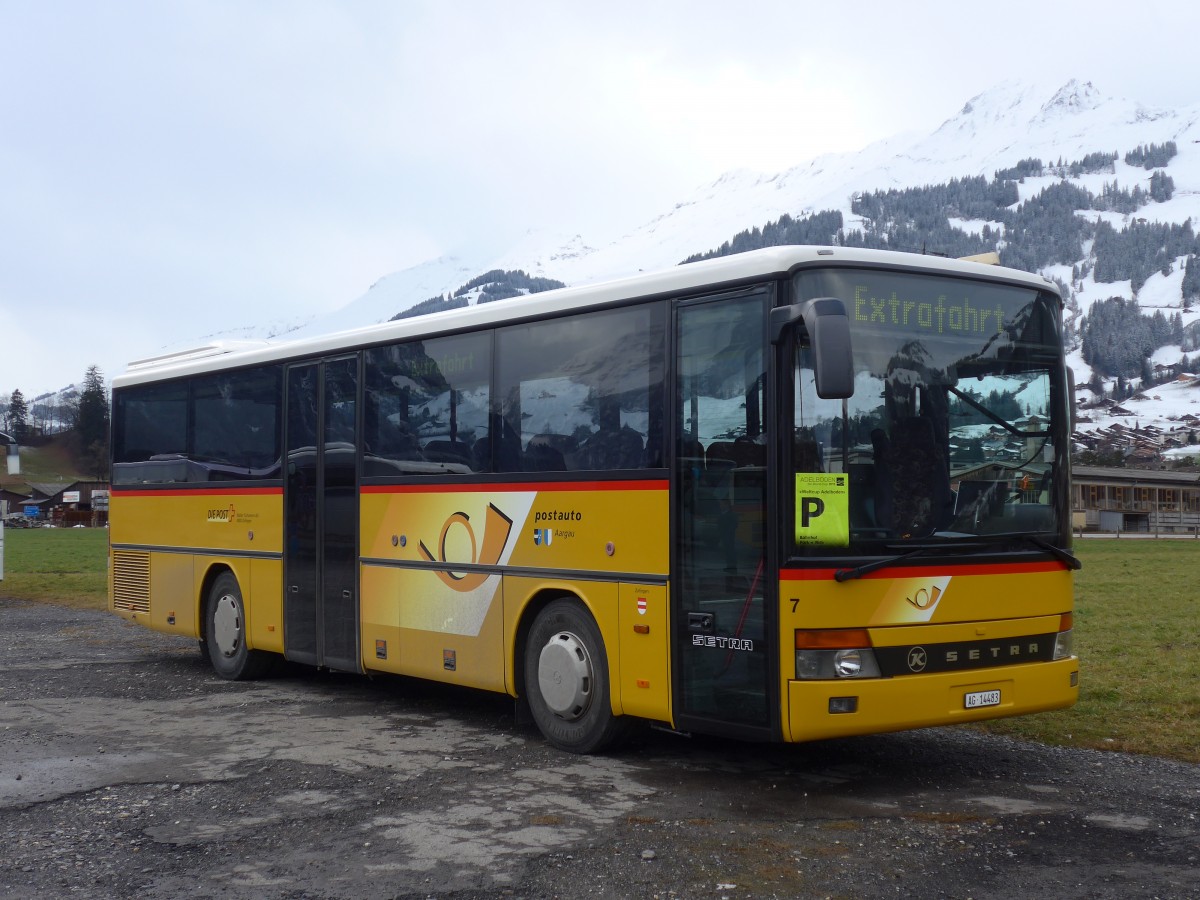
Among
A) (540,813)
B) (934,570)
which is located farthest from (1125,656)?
(540,813)

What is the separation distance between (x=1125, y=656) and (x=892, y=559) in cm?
774

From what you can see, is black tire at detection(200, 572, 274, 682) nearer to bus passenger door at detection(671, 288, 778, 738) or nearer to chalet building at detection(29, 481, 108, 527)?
bus passenger door at detection(671, 288, 778, 738)

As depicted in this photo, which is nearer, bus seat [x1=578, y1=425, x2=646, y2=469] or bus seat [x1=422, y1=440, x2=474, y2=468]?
bus seat [x1=578, y1=425, x2=646, y2=469]

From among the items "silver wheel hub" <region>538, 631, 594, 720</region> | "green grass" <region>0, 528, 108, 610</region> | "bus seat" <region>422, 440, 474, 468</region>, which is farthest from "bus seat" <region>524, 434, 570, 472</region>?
"green grass" <region>0, 528, 108, 610</region>

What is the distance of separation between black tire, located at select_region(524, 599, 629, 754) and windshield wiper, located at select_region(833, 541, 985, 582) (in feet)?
6.37

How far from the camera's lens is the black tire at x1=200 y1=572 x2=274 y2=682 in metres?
12.9

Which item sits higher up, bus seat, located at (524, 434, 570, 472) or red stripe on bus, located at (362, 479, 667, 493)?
bus seat, located at (524, 434, 570, 472)

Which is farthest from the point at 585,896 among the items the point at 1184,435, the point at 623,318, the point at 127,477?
the point at 1184,435

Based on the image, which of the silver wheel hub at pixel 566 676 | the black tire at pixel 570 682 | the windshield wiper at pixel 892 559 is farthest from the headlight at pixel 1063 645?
the silver wheel hub at pixel 566 676

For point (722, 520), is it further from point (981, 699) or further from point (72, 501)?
point (72, 501)

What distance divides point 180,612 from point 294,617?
98.1 inches

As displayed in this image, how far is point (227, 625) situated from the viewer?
13.2 m

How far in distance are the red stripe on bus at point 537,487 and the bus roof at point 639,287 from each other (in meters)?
1.18

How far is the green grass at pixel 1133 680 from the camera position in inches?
374
